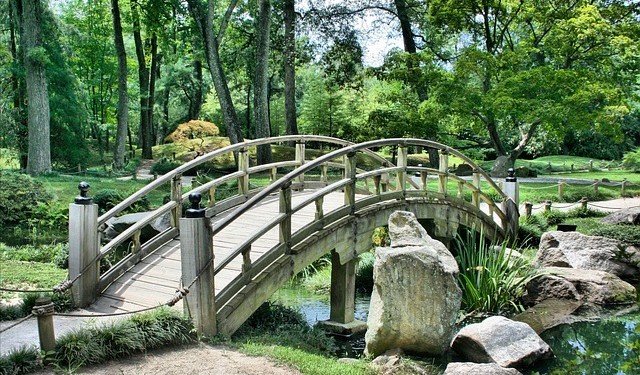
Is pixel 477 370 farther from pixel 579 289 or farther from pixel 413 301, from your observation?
pixel 579 289

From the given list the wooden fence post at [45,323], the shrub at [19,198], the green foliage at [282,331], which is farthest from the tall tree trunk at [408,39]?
the wooden fence post at [45,323]

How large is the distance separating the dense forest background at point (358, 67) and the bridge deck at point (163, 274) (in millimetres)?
14581

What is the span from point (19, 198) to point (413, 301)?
1292cm

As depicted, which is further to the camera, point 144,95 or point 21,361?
point 144,95

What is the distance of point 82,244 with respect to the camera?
7414mm

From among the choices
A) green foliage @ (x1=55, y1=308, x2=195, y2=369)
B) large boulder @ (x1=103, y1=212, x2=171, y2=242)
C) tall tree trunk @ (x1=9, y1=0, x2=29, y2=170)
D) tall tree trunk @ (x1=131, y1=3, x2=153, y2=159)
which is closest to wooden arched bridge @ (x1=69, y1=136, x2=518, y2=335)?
green foliage @ (x1=55, y1=308, x2=195, y2=369)

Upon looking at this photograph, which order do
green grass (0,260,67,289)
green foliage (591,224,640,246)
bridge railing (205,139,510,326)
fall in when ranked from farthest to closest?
green foliage (591,224,640,246) < green grass (0,260,67,289) < bridge railing (205,139,510,326)

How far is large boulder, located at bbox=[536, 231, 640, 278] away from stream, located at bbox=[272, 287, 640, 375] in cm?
205

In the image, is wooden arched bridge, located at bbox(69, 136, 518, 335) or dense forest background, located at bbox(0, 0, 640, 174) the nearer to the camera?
wooden arched bridge, located at bbox(69, 136, 518, 335)

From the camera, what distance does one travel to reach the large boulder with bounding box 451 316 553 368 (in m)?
7.91

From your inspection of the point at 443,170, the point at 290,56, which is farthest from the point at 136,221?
the point at 290,56

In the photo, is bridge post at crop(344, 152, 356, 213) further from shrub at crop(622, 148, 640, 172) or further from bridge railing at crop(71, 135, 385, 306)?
shrub at crop(622, 148, 640, 172)

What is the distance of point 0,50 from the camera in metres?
19.2

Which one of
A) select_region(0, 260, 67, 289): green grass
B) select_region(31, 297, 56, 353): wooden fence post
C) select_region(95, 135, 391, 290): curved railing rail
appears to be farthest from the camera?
select_region(0, 260, 67, 289): green grass
